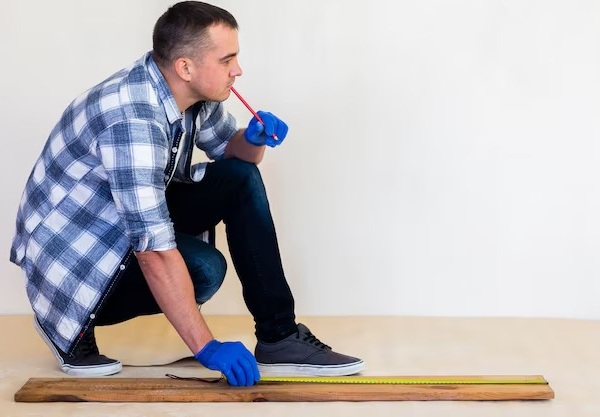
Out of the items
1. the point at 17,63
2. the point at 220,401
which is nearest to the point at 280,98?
the point at 17,63

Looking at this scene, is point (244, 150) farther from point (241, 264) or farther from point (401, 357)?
point (401, 357)

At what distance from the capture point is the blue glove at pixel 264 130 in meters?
2.30

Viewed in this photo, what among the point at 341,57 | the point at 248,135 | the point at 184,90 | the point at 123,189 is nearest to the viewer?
the point at 123,189

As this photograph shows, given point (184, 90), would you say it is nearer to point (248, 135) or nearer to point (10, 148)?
point (248, 135)

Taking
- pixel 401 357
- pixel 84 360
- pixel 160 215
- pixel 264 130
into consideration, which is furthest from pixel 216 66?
pixel 401 357

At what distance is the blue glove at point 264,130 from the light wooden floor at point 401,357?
605 millimetres

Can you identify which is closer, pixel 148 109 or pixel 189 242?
pixel 148 109

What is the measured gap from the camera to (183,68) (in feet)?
6.82

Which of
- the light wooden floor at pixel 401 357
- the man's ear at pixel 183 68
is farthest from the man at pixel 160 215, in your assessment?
the light wooden floor at pixel 401 357

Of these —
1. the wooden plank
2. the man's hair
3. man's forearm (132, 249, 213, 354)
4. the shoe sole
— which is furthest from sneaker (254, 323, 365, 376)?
the man's hair

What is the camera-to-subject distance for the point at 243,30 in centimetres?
294

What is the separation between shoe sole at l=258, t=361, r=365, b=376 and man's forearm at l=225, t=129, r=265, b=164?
0.53 metres

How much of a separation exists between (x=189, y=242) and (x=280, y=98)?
89 centimetres

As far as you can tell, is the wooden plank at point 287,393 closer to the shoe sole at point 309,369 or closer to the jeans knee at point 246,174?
the shoe sole at point 309,369
